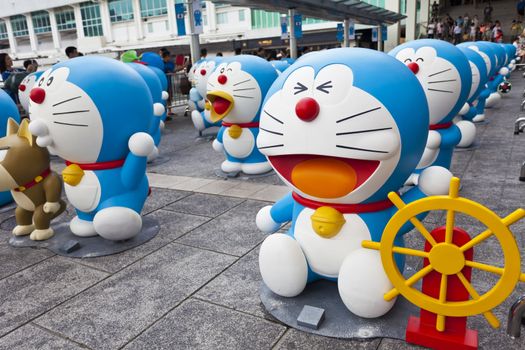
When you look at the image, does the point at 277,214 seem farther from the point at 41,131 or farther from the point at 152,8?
the point at 152,8

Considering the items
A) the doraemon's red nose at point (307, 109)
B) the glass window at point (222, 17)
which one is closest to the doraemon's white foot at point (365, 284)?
the doraemon's red nose at point (307, 109)

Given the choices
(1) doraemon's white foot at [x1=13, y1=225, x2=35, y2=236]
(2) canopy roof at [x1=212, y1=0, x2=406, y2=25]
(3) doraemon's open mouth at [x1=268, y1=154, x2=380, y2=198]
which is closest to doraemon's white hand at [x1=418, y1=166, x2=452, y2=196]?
(3) doraemon's open mouth at [x1=268, y1=154, x2=380, y2=198]

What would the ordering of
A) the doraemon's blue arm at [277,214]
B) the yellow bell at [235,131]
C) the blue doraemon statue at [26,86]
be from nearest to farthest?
the doraemon's blue arm at [277,214] → the yellow bell at [235,131] → the blue doraemon statue at [26,86]

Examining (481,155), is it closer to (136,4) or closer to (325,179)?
(325,179)

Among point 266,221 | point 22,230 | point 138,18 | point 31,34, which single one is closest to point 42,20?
point 31,34

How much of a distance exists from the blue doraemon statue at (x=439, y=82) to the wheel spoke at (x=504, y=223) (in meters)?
3.00

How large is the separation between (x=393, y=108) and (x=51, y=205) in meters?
3.56

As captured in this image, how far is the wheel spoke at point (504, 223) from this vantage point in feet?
6.97

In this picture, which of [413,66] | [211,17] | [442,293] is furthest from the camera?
[211,17]

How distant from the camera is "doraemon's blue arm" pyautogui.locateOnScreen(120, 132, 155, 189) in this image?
4211mm

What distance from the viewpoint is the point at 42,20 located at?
182ft

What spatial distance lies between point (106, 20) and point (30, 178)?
49.7m

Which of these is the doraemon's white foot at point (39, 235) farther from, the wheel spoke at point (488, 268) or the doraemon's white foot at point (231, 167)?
the wheel spoke at point (488, 268)

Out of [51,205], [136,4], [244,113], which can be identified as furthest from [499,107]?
[136,4]
